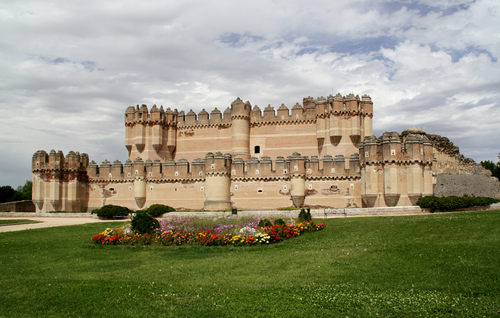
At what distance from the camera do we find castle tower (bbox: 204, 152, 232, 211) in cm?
3766

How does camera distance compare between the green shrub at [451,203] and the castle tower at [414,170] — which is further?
the castle tower at [414,170]

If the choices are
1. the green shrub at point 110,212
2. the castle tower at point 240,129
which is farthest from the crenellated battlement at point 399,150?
the green shrub at point 110,212

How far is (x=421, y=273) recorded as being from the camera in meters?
10.6

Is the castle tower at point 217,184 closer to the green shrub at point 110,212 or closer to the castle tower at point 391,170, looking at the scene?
the green shrub at point 110,212

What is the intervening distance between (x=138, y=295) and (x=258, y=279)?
10.9 ft

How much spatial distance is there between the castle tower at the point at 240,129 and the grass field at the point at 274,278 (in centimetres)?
2884

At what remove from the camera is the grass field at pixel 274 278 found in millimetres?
8641

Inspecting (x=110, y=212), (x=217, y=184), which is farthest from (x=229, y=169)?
(x=110, y=212)

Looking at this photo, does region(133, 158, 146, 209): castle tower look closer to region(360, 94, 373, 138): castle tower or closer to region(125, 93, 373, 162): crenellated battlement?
region(125, 93, 373, 162): crenellated battlement

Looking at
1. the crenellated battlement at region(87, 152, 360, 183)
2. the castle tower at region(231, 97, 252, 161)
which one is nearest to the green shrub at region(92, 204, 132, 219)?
the crenellated battlement at region(87, 152, 360, 183)

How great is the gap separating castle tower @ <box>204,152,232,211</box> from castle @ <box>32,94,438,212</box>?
0.10 m

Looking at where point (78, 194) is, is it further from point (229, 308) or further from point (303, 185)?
point (229, 308)

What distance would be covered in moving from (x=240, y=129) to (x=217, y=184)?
10028 millimetres

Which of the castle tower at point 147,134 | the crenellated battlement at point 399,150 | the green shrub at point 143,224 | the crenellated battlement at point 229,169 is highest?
the castle tower at point 147,134
